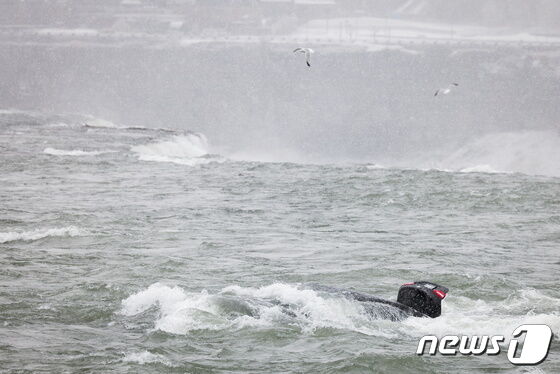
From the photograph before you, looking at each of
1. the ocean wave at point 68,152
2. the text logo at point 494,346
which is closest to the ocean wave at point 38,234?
the text logo at point 494,346

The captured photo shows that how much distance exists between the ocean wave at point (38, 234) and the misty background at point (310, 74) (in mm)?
53410

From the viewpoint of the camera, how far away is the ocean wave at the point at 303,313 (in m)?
15.2

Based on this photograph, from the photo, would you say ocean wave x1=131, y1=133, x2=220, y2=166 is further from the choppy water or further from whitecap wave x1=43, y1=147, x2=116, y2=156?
whitecap wave x1=43, y1=147, x2=116, y2=156

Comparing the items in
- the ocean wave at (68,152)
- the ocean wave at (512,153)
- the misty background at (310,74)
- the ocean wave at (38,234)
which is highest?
the misty background at (310,74)

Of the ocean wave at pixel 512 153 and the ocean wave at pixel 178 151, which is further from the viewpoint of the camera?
the ocean wave at pixel 512 153

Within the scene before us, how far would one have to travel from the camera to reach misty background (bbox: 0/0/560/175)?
89.0 m

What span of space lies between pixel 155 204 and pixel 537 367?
1915 cm

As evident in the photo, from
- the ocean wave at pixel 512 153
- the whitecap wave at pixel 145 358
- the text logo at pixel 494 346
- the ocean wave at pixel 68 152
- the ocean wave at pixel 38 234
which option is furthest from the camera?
the ocean wave at pixel 512 153

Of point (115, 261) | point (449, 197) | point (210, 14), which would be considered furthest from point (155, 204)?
point (210, 14)

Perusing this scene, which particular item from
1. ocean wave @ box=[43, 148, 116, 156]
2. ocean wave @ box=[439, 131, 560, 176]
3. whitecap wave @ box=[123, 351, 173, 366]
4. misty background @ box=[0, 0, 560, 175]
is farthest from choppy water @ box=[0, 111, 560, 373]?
misty background @ box=[0, 0, 560, 175]

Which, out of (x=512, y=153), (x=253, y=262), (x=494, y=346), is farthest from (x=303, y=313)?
(x=512, y=153)

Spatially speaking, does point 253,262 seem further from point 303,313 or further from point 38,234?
point 38,234

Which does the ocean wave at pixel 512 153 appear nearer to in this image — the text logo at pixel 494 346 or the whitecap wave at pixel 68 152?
the whitecap wave at pixel 68 152

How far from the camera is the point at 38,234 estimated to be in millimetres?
23984
